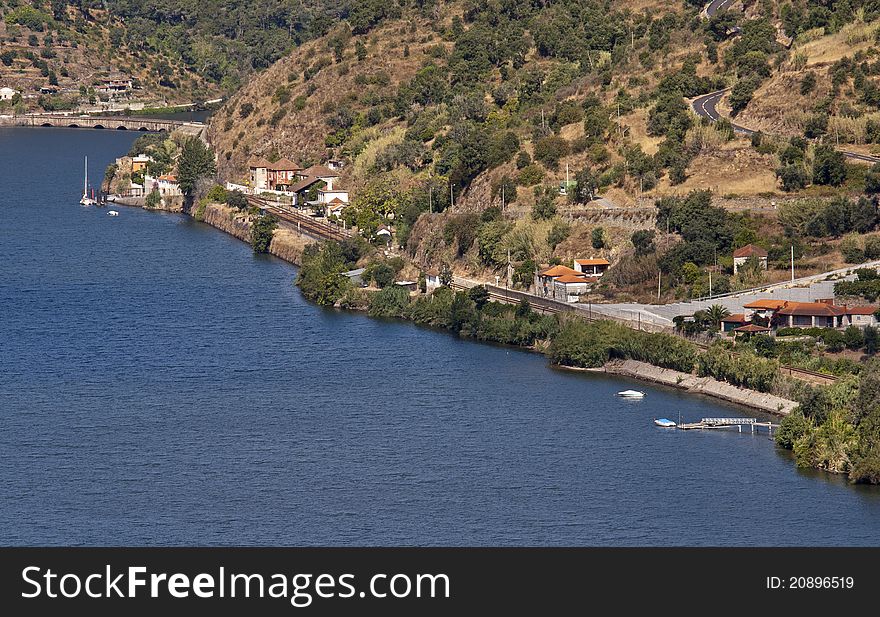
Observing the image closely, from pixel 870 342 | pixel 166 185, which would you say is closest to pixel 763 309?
pixel 870 342

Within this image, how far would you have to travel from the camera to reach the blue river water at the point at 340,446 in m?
66.2

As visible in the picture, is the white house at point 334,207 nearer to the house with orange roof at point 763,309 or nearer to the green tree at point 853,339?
the house with orange roof at point 763,309

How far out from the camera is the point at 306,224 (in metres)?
138

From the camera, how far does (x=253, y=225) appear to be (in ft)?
444

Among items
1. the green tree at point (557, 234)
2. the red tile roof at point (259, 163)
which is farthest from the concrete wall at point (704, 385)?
the red tile roof at point (259, 163)

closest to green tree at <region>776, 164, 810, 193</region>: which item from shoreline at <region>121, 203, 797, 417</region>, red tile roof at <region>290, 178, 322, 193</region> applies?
shoreline at <region>121, 203, 797, 417</region>

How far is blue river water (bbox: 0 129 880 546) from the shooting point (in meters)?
66.2

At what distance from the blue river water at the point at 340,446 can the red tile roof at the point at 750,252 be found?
1611 cm

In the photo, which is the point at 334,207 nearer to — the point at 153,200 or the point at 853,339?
the point at 153,200

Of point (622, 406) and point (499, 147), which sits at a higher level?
point (499, 147)

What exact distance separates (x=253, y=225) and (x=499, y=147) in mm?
19175

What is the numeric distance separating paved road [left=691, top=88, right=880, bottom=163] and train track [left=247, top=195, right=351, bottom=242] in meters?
24.9
